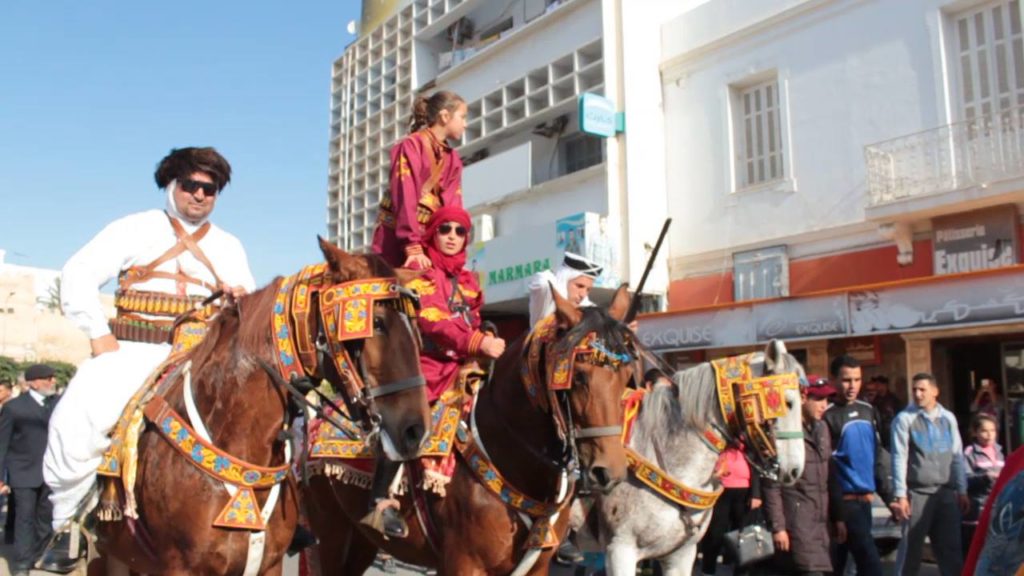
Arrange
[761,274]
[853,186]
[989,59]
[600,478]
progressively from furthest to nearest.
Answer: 1. [761,274]
2. [853,186]
3. [989,59]
4. [600,478]

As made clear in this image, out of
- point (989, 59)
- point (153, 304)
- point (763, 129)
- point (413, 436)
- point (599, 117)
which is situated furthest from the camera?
point (599, 117)

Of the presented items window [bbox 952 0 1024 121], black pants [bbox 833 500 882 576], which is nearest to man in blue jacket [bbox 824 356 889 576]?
black pants [bbox 833 500 882 576]

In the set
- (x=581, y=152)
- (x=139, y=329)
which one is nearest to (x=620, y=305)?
(x=139, y=329)

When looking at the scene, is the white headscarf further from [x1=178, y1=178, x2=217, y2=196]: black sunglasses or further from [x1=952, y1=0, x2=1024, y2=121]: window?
[x1=952, y1=0, x2=1024, y2=121]: window

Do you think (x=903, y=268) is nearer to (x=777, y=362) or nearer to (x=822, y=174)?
(x=822, y=174)

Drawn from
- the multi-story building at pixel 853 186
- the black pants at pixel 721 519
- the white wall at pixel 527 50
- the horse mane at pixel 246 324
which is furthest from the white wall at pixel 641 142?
the horse mane at pixel 246 324

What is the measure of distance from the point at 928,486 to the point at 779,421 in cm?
257

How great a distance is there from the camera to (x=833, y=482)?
7129mm

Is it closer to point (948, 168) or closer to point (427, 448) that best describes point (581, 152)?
point (948, 168)

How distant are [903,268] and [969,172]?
183 cm

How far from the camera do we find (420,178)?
447 cm

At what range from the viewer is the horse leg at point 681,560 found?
550cm

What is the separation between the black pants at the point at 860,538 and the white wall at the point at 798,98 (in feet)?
27.2

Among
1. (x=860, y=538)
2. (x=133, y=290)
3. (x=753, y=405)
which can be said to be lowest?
(x=860, y=538)
